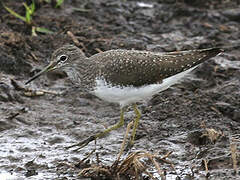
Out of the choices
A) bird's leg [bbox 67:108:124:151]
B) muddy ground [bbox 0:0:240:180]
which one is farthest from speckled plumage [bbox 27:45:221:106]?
muddy ground [bbox 0:0:240:180]

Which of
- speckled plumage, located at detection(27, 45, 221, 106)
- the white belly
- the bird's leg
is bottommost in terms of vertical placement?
the bird's leg

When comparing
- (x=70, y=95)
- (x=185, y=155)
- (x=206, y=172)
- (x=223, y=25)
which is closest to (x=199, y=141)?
(x=185, y=155)

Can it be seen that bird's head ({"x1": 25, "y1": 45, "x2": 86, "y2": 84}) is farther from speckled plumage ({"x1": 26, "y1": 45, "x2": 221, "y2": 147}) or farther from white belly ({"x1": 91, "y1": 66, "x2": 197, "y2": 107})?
white belly ({"x1": 91, "y1": 66, "x2": 197, "y2": 107})

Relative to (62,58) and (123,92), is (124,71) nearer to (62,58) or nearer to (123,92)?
(123,92)

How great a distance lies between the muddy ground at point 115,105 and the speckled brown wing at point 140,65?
808mm

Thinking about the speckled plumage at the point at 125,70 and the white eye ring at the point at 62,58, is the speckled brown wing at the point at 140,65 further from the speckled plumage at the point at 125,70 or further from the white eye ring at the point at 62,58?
the white eye ring at the point at 62,58

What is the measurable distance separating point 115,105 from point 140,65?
139 cm

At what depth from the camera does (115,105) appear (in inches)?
298

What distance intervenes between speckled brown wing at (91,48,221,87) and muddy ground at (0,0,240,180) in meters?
0.81

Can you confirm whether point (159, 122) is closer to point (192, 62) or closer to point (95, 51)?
point (192, 62)

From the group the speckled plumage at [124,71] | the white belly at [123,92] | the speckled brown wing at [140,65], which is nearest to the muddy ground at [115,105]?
the speckled plumage at [124,71]

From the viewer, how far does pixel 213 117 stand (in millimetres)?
6898


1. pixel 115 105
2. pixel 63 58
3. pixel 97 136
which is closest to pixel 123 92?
pixel 97 136

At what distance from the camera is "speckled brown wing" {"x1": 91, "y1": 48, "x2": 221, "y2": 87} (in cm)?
620
